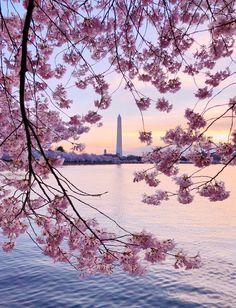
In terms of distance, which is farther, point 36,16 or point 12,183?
point 36,16

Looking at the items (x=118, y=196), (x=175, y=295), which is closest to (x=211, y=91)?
(x=175, y=295)

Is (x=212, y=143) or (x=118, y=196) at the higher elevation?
(x=212, y=143)

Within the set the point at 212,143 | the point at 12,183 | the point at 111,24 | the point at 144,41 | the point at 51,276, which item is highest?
the point at 111,24

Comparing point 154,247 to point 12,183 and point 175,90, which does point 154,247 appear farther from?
point 175,90

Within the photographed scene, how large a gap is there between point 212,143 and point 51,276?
24.6 ft

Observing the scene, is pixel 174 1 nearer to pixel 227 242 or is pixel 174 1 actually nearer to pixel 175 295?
pixel 175 295

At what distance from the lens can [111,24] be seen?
25.7ft

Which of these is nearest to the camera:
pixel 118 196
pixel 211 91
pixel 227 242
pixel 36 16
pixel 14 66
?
pixel 14 66

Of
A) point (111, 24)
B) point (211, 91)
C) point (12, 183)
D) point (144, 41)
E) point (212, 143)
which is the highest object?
point (111, 24)

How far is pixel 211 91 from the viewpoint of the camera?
737 centimetres

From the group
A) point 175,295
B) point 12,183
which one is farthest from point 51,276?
point 12,183

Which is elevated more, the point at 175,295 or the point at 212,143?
the point at 212,143

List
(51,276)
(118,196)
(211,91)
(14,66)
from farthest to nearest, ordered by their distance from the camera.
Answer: (118,196)
(51,276)
(211,91)
(14,66)

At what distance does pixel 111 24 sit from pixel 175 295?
6.87m
